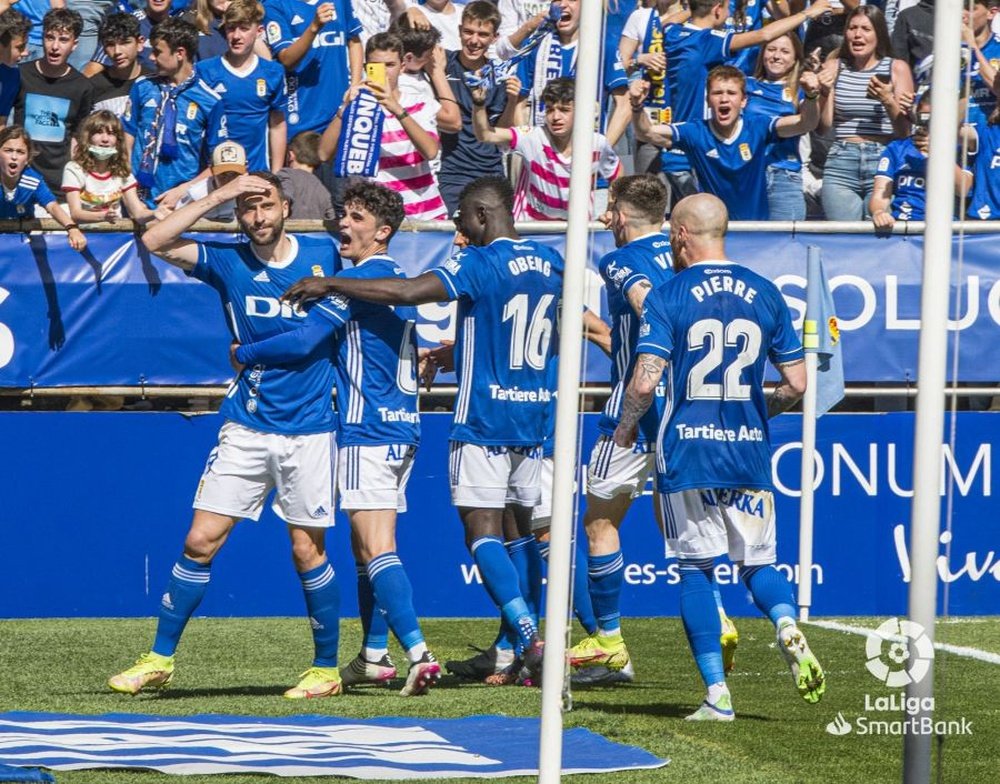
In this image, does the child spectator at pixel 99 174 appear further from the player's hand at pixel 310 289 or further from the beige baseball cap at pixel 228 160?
the player's hand at pixel 310 289

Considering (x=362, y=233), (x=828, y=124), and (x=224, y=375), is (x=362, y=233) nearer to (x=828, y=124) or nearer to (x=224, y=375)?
(x=224, y=375)

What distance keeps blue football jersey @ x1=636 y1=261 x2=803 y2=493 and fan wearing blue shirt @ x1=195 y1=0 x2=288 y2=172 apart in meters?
5.96

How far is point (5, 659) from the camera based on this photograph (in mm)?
9719

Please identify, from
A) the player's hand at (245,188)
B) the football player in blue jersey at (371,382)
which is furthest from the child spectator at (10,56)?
the football player in blue jersey at (371,382)

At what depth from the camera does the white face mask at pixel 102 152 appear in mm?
11883

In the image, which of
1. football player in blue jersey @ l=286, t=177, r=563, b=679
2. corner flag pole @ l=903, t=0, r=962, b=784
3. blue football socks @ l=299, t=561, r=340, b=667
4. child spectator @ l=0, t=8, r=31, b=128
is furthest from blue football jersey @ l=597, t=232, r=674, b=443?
child spectator @ l=0, t=8, r=31, b=128

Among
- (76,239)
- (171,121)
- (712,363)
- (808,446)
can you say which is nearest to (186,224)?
(712,363)

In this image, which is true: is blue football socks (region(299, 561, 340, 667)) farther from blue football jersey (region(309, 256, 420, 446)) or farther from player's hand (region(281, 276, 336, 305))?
player's hand (region(281, 276, 336, 305))

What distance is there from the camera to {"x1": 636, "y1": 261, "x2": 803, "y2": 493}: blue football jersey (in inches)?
282

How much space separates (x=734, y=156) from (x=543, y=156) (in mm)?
1426

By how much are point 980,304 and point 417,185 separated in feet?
13.3

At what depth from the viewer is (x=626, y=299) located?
820 centimetres

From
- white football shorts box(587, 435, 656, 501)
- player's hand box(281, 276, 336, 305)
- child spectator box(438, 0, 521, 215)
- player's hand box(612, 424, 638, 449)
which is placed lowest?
white football shorts box(587, 435, 656, 501)

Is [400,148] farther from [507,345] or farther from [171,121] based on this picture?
[507,345]
